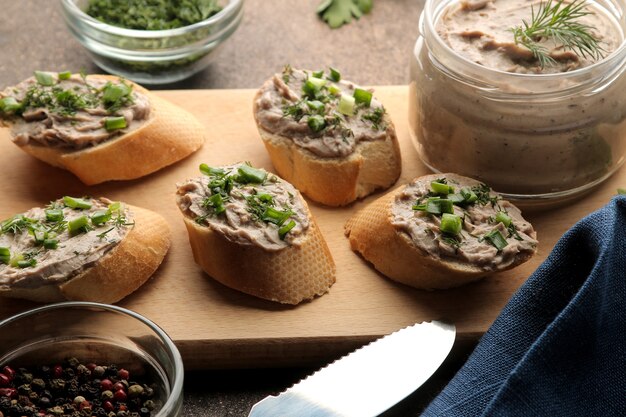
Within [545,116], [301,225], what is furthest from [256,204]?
[545,116]

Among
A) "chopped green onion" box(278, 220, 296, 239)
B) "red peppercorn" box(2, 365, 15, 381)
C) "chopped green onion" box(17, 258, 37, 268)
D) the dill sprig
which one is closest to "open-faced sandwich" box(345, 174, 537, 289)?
"chopped green onion" box(278, 220, 296, 239)

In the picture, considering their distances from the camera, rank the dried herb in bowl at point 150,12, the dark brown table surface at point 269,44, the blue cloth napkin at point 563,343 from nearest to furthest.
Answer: the blue cloth napkin at point 563,343 → the dried herb in bowl at point 150,12 → the dark brown table surface at point 269,44

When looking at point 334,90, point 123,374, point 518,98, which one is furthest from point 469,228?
point 123,374

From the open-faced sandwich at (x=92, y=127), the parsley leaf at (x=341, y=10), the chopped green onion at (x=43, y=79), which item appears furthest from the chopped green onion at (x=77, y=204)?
the parsley leaf at (x=341, y=10)

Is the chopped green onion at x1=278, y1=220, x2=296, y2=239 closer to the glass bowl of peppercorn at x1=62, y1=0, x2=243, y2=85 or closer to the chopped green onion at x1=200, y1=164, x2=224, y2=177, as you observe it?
the chopped green onion at x1=200, y1=164, x2=224, y2=177

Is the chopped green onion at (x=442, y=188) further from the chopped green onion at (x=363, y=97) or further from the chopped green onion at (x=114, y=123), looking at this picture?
the chopped green onion at (x=114, y=123)

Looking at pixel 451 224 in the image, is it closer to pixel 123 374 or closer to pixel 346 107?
pixel 346 107
